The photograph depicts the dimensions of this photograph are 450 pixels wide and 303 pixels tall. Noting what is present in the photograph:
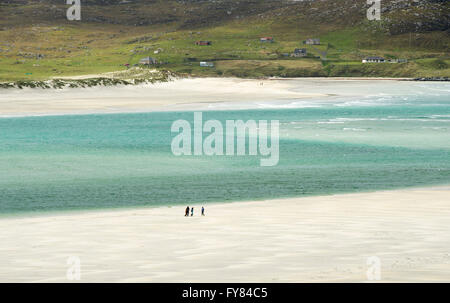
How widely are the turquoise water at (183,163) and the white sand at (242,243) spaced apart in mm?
4869

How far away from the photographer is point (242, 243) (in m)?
23.7

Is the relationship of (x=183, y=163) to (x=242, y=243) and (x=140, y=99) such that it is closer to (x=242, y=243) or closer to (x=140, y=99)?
(x=242, y=243)

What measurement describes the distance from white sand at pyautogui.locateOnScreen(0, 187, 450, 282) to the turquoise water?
16.0 ft

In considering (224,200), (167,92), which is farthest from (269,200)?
(167,92)

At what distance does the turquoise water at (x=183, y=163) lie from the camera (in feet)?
124

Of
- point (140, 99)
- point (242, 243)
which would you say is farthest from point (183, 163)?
point (140, 99)

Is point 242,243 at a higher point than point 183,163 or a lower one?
lower

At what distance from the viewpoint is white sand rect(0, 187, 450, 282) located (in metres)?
19.1

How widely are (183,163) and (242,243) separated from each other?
26088 mm

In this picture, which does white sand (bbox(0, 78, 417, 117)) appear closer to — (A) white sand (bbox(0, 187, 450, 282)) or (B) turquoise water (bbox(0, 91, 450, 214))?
(B) turquoise water (bbox(0, 91, 450, 214))

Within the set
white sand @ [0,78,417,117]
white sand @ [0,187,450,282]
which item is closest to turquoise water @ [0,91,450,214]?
white sand @ [0,187,450,282]

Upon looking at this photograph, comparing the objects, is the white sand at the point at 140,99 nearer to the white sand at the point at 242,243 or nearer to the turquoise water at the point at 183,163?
the turquoise water at the point at 183,163
